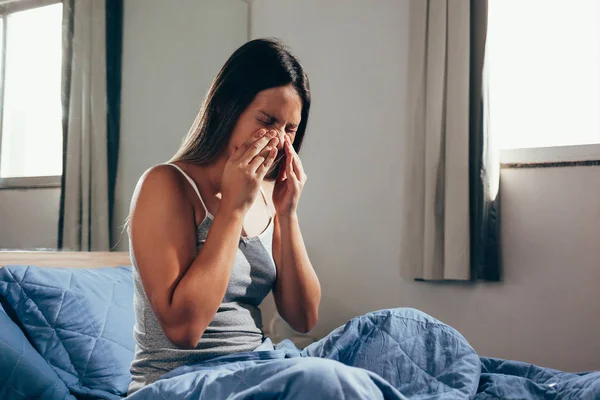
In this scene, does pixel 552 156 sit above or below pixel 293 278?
above

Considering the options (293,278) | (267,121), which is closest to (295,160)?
(267,121)

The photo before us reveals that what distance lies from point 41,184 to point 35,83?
0.93 feet

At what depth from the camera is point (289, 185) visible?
1229mm

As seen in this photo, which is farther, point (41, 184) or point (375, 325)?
point (41, 184)

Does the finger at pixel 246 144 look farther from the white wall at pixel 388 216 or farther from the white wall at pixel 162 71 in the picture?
the white wall at pixel 388 216

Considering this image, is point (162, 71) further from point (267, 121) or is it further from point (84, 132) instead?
point (267, 121)

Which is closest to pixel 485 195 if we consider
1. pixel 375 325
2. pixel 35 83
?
pixel 375 325

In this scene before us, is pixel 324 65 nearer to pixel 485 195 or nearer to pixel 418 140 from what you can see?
pixel 418 140

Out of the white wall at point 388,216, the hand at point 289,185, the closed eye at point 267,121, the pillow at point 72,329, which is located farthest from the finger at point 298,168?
the white wall at point 388,216

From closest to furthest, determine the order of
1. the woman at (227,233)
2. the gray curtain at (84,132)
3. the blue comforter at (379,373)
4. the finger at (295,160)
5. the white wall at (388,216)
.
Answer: the blue comforter at (379,373), the woman at (227,233), the finger at (295,160), the gray curtain at (84,132), the white wall at (388,216)

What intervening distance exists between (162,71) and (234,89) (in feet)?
3.85

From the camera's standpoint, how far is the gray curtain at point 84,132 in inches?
65.3

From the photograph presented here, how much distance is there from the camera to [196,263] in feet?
3.16

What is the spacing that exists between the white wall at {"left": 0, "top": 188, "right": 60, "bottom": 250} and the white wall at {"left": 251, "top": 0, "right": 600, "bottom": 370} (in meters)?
1.24
